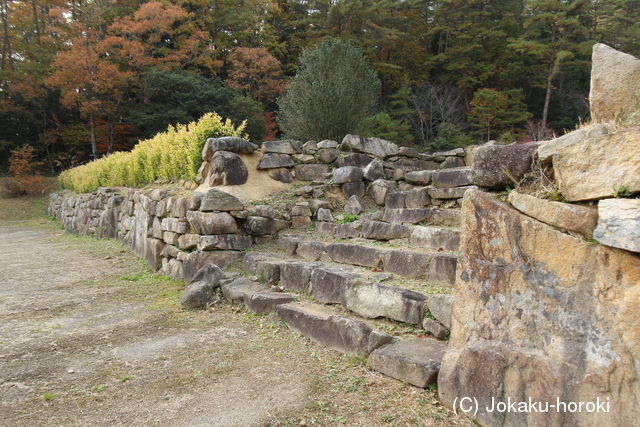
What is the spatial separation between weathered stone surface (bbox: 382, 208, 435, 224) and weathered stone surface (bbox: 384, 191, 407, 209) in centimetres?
39

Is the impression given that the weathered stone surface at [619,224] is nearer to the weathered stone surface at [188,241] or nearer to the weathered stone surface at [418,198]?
the weathered stone surface at [418,198]

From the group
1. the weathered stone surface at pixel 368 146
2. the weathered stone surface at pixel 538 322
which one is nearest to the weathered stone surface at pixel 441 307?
the weathered stone surface at pixel 538 322

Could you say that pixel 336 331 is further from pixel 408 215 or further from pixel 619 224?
pixel 408 215

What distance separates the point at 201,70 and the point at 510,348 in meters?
22.4

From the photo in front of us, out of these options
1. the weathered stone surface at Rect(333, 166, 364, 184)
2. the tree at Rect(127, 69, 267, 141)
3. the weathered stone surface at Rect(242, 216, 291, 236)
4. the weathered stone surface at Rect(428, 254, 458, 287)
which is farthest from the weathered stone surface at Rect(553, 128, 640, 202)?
the tree at Rect(127, 69, 267, 141)

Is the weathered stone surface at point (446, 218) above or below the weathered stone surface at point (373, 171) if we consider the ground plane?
below

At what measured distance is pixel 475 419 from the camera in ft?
7.24

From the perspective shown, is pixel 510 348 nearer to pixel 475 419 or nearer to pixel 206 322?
pixel 475 419

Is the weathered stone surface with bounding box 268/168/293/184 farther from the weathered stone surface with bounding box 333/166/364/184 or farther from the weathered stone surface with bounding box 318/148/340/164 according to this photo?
the weathered stone surface with bounding box 333/166/364/184

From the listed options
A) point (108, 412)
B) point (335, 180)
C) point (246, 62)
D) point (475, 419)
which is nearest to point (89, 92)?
point (246, 62)

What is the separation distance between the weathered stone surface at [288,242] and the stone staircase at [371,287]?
14 mm

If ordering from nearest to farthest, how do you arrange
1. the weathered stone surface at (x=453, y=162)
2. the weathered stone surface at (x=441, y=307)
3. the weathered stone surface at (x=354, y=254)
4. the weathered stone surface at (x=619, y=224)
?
the weathered stone surface at (x=619, y=224)
the weathered stone surface at (x=441, y=307)
the weathered stone surface at (x=354, y=254)
the weathered stone surface at (x=453, y=162)

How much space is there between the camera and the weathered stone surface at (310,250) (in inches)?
193

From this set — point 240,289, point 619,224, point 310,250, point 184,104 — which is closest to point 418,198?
point 310,250
